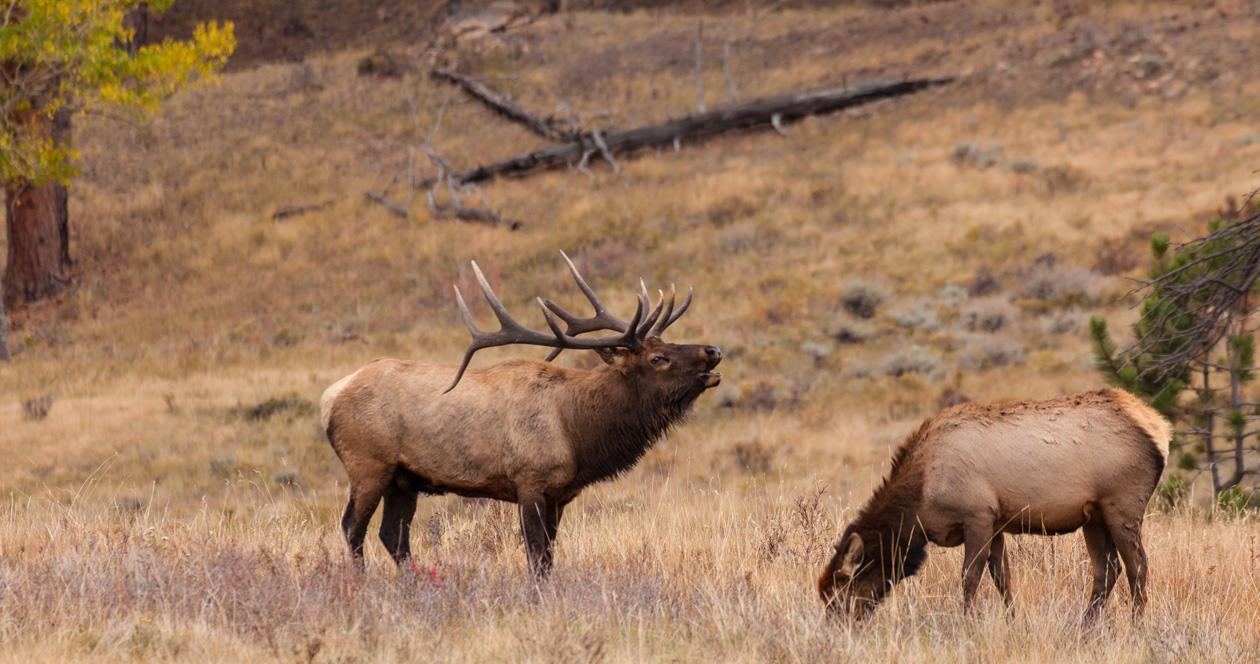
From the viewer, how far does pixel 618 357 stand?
6.97 m

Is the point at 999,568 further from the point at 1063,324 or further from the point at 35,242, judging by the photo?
the point at 35,242

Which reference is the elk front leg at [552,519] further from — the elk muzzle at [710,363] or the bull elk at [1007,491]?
the bull elk at [1007,491]

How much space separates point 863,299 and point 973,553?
14295 mm

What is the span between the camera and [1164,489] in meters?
9.16

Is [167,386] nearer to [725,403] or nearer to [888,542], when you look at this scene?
[725,403]

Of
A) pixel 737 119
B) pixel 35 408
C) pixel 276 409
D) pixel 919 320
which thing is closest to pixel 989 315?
pixel 919 320

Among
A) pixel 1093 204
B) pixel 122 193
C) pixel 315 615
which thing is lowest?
pixel 122 193

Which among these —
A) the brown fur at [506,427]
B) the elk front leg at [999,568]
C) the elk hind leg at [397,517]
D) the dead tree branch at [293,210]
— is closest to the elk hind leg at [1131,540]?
Result: the elk front leg at [999,568]

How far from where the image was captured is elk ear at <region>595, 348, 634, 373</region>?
689 centimetres

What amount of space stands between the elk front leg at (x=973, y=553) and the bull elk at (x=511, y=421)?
1945 mm

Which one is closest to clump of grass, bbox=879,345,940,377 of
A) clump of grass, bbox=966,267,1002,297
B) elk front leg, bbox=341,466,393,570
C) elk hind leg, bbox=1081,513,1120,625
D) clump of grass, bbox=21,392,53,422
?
clump of grass, bbox=966,267,1002,297

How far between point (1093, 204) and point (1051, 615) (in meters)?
18.5

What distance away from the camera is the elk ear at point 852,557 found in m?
5.45

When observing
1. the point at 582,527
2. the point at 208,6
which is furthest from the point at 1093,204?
the point at 208,6
